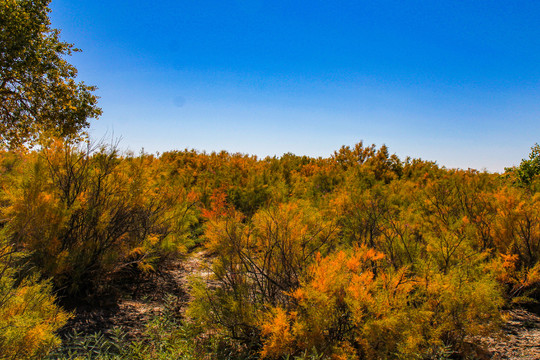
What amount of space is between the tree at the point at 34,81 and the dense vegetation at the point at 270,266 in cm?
937

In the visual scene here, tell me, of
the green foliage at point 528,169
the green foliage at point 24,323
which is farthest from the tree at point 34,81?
the green foliage at point 528,169

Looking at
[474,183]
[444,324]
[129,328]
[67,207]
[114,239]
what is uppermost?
[474,183]

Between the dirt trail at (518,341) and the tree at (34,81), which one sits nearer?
the dirt trail at (518,341)

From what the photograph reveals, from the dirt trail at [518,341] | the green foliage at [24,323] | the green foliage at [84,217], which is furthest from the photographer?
the green foliage at [84,217]

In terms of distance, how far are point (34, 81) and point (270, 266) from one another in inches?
567

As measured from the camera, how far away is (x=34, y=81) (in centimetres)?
1234

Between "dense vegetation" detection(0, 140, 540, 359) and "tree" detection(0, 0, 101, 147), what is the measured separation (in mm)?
9368

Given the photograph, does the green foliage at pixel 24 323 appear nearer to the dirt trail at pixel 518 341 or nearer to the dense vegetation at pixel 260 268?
the dense vegetation at pixel 260 268

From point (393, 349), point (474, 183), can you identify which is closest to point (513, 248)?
point (393, 349)

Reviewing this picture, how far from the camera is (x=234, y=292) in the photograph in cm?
294

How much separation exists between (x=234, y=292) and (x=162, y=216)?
7.63ft

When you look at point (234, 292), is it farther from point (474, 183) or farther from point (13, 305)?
point (474, 183)

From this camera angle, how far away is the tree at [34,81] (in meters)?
10.9

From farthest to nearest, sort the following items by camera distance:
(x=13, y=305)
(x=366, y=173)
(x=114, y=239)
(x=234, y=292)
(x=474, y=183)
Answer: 1. (x=366, y=173)
2. (x=474, y=183)
3. (x=114, y=239)
4. (x=234, y=292)
5. (x=13, y=305)
